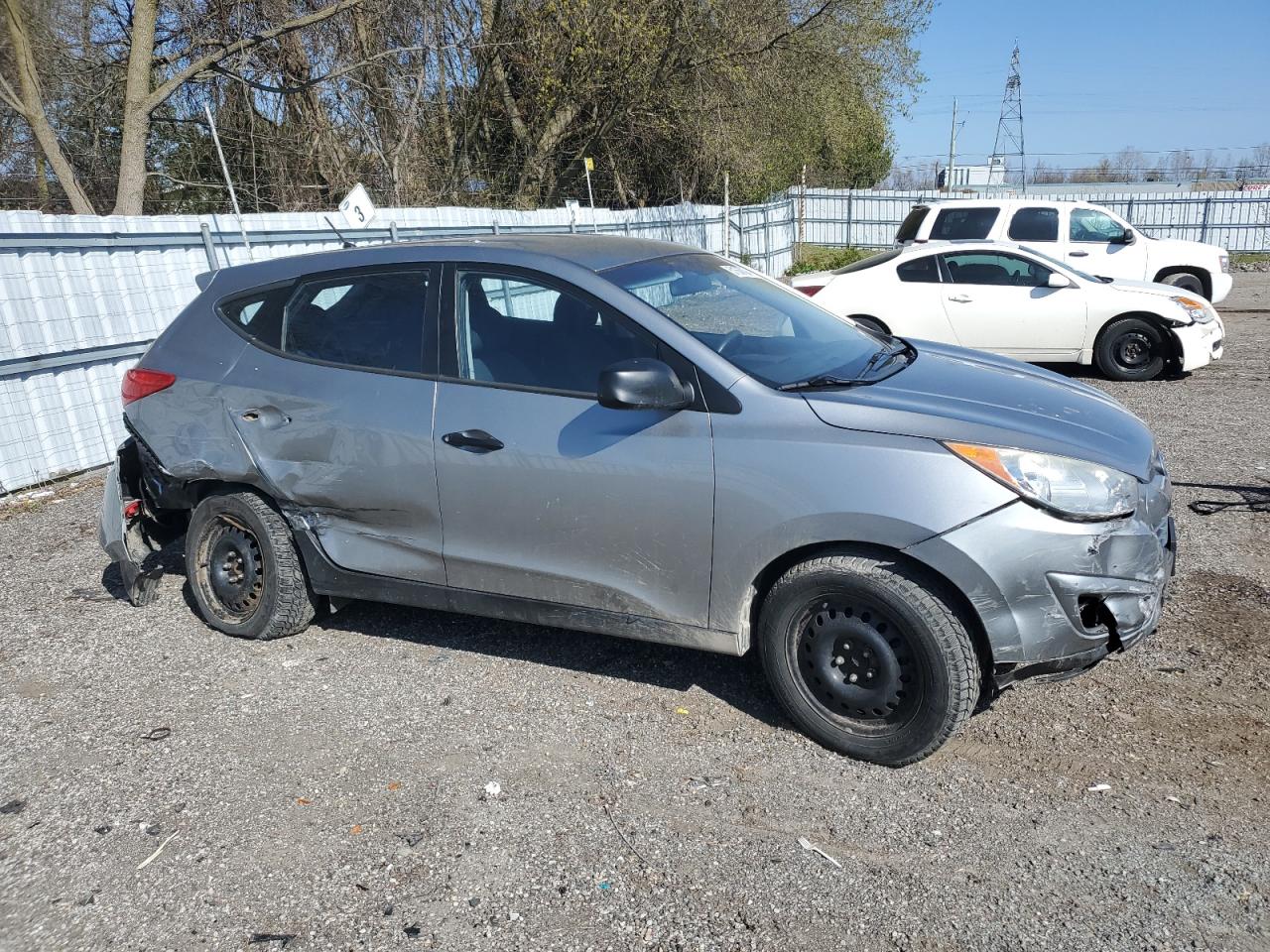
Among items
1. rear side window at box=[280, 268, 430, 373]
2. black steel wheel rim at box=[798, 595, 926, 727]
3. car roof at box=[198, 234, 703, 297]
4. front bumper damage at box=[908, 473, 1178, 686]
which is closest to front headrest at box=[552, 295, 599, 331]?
car roof at box=[198, 234, 703, 297]

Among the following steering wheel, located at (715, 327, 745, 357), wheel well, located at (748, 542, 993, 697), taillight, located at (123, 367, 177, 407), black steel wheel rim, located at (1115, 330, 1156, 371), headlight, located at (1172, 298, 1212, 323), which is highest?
steering wheel, located at (715, 327, 745, 357)

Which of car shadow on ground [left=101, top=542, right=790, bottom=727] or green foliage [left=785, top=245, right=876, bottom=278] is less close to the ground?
car shadow on ground [left=101, top=542, right=790, bottom=727]

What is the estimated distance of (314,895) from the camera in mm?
2885

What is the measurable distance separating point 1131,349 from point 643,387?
28.0 feet

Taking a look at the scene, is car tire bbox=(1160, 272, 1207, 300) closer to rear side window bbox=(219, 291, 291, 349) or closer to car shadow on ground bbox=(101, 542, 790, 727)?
car shadow on ground bbox=(101, 542, 790, 727)

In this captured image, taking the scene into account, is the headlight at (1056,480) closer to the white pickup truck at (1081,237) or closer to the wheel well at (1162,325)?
the wheel well at (1162,325)

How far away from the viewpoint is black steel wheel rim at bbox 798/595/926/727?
3291mm

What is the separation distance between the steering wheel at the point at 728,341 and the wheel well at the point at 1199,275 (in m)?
11.5

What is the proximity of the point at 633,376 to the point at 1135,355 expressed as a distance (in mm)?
8599

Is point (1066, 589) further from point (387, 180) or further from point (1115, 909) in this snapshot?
point (387, 180)

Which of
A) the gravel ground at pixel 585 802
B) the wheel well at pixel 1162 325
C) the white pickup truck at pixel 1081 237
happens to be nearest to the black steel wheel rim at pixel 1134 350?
the wheel well at pixel 1162 325

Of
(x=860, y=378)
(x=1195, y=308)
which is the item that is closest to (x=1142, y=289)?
(x=1195, y=308)

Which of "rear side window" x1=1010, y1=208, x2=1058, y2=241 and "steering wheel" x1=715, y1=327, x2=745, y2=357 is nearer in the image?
"steering wheel" x1=715, y1=327, x2=745, y2=357

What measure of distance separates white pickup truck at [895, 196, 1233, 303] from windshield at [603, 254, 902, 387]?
901cm
